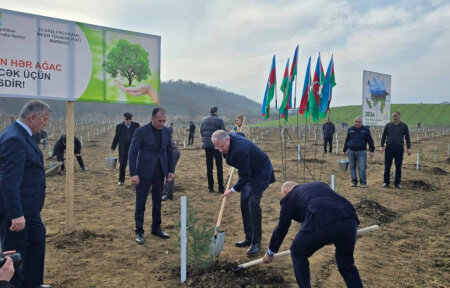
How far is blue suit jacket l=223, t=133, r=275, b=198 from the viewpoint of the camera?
4.34m

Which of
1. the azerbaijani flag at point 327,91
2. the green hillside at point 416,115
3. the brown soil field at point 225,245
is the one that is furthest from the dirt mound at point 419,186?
the green hillside at point 416,115

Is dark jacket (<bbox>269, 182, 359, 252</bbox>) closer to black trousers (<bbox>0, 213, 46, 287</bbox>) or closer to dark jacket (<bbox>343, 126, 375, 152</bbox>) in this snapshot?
black trousers (<bbox>0, 213, 46, 287</bbox>)

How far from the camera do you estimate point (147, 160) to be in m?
5.08

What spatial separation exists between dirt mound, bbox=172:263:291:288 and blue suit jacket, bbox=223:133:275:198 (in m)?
1.05

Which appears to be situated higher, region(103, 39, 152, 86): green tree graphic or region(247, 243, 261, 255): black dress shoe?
region(103, 39, 152, 86): green tree graphic

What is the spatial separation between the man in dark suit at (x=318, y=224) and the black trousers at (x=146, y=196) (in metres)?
2.45

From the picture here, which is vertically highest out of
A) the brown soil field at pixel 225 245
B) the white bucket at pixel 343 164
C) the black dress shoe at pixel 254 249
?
the white bucket at pixel 343 164

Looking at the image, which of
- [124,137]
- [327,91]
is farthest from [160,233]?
[327,91]

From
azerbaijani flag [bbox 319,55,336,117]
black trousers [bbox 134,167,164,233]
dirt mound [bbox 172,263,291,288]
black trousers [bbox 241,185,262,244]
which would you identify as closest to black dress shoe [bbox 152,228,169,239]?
black trousers [bbox 134,167,164,233]

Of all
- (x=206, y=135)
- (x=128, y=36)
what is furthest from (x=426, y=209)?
(x=128, y=36)

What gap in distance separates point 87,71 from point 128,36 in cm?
87

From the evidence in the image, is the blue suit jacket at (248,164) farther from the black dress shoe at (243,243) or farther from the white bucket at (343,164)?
the white bucket at (343,164)

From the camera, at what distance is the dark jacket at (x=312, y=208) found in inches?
116

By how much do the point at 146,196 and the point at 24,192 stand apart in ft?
7.34
